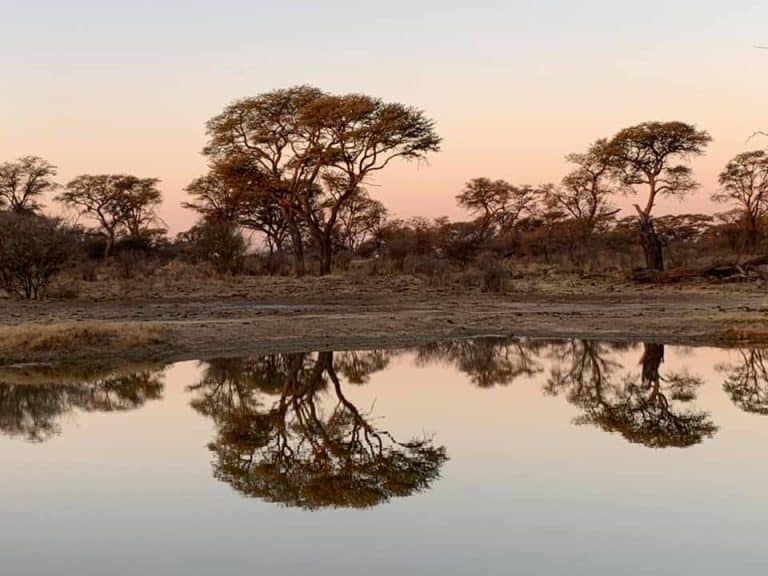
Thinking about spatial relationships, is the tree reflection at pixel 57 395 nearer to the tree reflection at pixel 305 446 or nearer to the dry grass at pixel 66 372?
the dry grass at pixel 66 372

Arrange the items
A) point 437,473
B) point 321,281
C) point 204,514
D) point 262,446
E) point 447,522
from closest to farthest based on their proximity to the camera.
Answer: point 447,522 < point 204,514 < point 437,473 < point 262,446 < point 321,281

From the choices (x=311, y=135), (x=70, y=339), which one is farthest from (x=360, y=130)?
(x=70, y=339)

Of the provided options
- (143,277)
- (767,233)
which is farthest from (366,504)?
(767,233)

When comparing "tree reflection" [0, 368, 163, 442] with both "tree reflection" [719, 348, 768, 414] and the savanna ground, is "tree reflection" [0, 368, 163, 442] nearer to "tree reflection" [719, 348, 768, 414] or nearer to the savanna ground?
the savanna ground

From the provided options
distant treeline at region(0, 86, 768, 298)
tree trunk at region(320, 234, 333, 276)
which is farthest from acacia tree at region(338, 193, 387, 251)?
tree trunk at region(320, 234, 333, 276)

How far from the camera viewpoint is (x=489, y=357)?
1408cm

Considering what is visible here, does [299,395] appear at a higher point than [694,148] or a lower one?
lower

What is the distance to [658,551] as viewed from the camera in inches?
186

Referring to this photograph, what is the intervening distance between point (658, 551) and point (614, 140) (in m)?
35.1

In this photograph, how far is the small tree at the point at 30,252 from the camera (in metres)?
22.1

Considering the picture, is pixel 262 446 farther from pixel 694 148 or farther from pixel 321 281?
pixel 694 148

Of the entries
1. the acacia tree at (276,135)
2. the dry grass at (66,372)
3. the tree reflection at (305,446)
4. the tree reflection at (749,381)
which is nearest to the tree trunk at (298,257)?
the acacia tree at (276,135)

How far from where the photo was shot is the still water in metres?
4.75

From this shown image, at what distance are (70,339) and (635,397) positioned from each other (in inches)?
387
